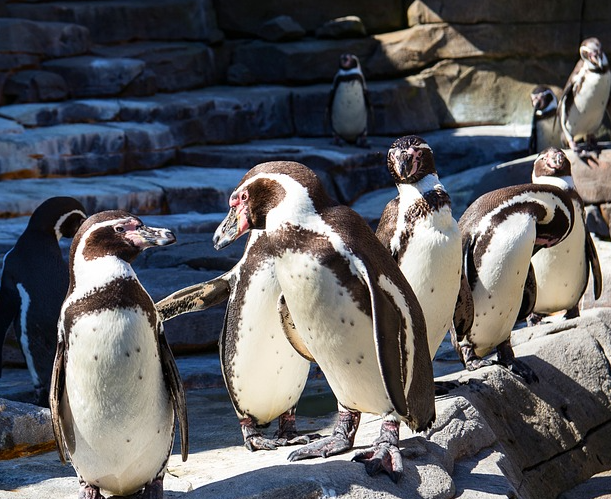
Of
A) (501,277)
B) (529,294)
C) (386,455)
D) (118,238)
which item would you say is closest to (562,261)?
(529,294)

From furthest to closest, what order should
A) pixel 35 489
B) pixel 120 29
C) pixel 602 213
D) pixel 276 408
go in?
pixel 120 29 → pixel 602 213 → pixel 276 408 → pixel 35 489

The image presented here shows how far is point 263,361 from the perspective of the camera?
3.91 meters

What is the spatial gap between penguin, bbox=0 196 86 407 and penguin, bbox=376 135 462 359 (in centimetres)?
187

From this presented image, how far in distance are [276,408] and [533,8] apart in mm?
10824

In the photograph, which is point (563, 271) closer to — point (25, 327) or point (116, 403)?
point (25, 327)

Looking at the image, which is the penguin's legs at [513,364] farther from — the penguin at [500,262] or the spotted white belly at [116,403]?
the spotted white belly at [116,403]

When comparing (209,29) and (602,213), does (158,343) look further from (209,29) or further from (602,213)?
(209,29)

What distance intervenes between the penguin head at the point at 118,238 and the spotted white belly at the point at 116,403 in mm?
190

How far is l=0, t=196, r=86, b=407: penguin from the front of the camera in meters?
5.03

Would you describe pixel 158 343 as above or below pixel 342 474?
above

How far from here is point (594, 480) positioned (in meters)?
4.53

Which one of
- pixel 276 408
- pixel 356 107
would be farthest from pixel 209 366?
pixel 356 107

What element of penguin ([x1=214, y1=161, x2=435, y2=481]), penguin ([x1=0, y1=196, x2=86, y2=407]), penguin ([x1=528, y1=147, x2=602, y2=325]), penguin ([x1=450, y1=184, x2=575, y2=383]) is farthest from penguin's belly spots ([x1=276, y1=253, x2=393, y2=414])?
penguin ([x1=528, y1=147, x2=602, y2=325])

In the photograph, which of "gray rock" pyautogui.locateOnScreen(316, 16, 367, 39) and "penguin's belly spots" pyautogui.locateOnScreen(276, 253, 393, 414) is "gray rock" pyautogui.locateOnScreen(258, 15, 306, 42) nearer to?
"gray rock" pyautogui.locateOnScreen(316, 16, 367, 39)
